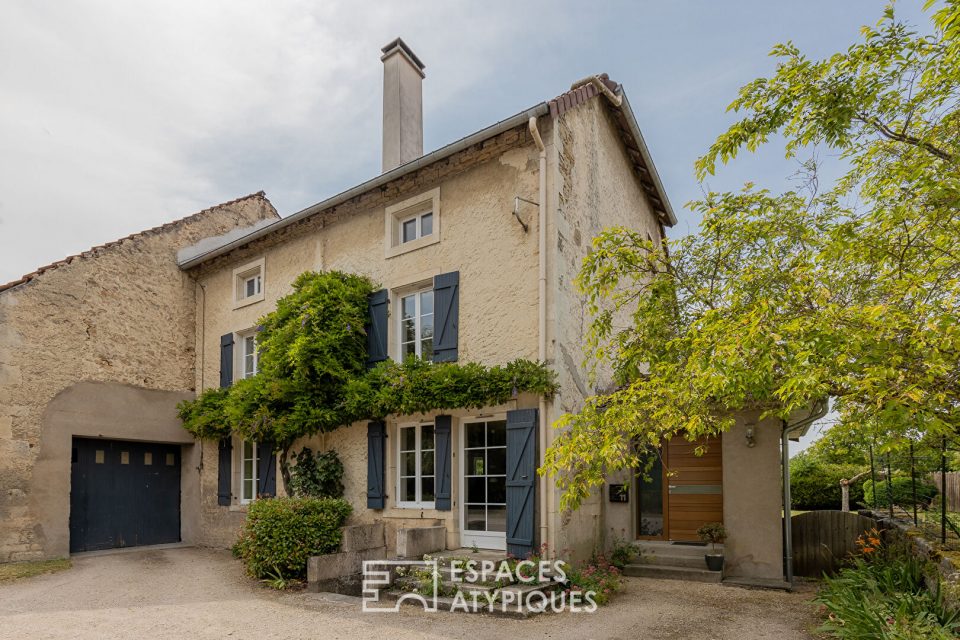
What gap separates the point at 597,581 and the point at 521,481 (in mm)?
1434

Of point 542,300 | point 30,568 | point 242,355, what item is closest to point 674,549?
point 542,300

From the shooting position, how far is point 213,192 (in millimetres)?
13773

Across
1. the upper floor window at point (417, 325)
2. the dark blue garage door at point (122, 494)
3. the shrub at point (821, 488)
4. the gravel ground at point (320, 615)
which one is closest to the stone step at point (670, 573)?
the gravel ground at point (320, 615)

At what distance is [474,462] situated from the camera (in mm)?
8344

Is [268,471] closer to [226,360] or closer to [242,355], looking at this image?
[242,355]

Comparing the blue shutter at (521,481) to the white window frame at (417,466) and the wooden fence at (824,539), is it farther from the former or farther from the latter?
the wooden fence at (824,539)

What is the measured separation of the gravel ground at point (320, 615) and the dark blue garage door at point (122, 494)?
7.87 ft

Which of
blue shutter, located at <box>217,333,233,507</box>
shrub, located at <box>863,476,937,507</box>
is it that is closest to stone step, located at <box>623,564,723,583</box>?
blue shutter, located at <box>217,333,233,507</box>

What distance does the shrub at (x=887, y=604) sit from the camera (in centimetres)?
468

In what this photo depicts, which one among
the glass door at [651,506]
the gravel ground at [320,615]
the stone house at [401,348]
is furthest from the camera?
the glass door at [651,506]

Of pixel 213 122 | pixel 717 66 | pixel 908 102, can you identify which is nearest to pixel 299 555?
pixel 213 122

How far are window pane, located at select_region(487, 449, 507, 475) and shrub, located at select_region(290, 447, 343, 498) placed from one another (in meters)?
Result: 2.62

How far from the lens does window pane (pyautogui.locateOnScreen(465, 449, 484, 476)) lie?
27.2ft

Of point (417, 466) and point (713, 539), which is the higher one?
point (417, 466)
